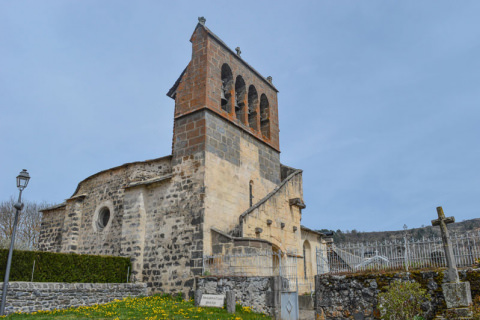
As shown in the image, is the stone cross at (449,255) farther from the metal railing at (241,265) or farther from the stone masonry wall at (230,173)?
the stone masonry wall at (230,173)

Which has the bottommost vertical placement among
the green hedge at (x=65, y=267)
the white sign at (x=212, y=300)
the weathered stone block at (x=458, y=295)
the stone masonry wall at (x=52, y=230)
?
the white sign at (x=212, y=300)

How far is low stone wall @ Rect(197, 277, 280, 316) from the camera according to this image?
12.0m

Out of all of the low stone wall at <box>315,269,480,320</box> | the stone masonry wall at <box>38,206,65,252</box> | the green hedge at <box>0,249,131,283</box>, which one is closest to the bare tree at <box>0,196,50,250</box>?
the stone masonry wall at <box>38,206,65,252</box>

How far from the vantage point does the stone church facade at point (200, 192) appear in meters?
14.8

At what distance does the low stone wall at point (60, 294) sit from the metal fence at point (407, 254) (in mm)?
8059

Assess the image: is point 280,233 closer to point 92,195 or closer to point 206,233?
point 206,233

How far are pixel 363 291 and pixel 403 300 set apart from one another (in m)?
1.17

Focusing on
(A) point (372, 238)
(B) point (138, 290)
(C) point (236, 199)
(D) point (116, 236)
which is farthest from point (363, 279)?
(A) point (372, 238)

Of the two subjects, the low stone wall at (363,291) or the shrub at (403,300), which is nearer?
the shrub at (403,300)

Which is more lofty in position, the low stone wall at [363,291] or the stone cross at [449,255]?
the stone cross at [449,255]

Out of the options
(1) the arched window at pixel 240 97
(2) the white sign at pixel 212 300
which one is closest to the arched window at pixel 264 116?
(1) the arched window at pixel 240 97

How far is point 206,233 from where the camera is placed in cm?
1433

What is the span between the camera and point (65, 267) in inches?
543

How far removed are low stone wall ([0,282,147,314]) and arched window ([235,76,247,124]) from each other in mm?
8702
